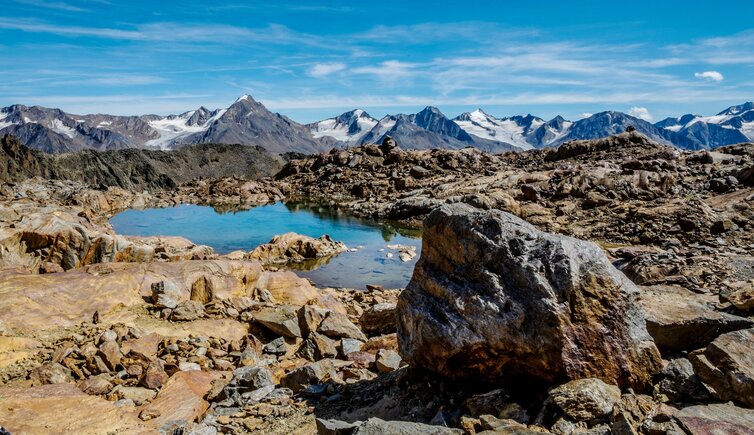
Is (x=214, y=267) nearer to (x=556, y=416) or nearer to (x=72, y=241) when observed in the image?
(x=72, y=241)

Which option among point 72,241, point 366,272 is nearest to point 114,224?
point 366,272

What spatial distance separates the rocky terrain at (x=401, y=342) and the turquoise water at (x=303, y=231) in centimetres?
1204

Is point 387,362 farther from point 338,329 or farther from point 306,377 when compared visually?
point 338,329

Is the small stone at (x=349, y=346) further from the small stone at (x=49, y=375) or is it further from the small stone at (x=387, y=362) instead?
the small stone at (x=49, y=375)

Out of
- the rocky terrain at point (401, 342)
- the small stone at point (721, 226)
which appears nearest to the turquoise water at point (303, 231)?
the rocky terrain at point (401, 342)

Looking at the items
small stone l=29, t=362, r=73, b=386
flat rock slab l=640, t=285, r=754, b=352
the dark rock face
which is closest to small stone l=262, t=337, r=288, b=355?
small stone l=29, t=362, r=73, b=386

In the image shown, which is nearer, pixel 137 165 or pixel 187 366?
pixel 187 366

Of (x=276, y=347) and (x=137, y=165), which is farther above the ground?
(x=137, y=165)

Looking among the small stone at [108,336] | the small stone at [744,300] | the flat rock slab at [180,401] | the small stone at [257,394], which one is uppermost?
the small stone at [744,300]

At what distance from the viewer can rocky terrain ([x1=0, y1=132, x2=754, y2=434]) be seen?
251 inches

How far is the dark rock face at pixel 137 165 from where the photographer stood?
3780 inches

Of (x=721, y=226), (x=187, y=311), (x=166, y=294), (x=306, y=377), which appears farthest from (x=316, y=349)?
(x=721, y=226)

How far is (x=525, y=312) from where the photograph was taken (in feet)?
22.8

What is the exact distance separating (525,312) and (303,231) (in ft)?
148
